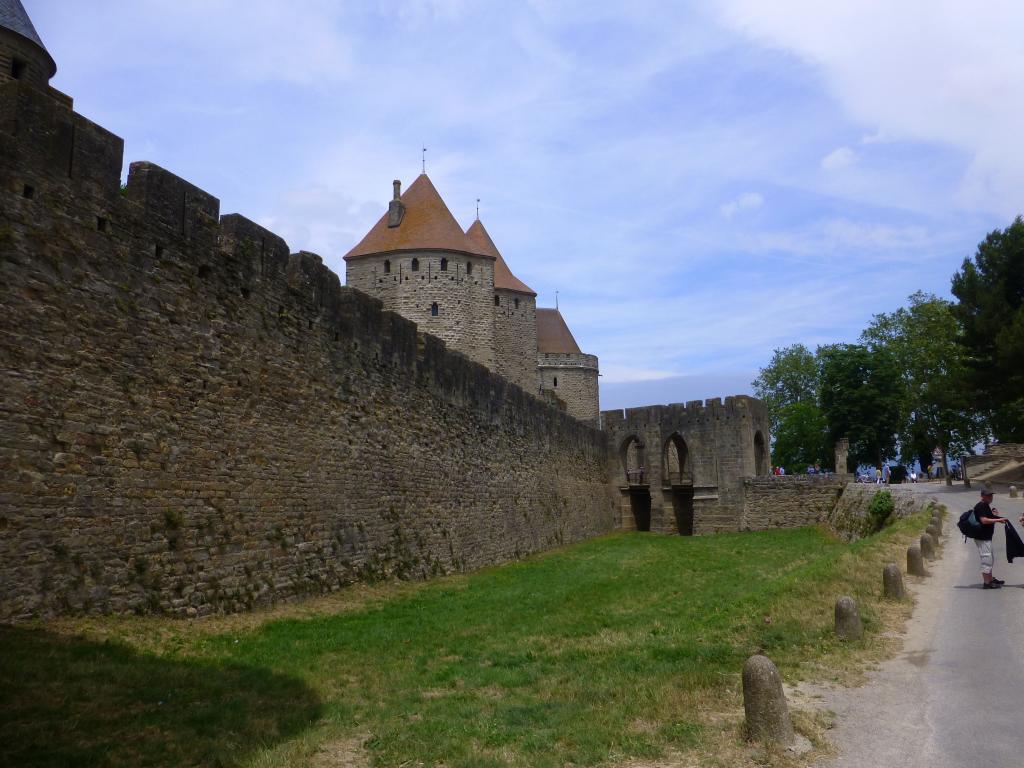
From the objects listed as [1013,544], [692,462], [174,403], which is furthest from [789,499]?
[174,403]

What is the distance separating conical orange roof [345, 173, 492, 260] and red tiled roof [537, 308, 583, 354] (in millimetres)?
12309

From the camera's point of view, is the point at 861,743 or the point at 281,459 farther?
the point at 281,459

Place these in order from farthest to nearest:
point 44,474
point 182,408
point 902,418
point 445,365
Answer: point 902,418
point 445,365
point 182,408
point 44,474

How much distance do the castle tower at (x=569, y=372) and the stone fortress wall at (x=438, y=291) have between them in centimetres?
1070

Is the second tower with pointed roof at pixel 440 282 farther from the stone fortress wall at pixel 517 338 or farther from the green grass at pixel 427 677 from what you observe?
the green grass at pixel 427 677

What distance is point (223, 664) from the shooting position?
7895 mm

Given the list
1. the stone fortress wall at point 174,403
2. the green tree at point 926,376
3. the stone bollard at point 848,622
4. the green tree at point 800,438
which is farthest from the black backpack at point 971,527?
the green tree at point 800,438

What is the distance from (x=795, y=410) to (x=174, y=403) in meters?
62.8

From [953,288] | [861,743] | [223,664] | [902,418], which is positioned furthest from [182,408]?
[902,418]

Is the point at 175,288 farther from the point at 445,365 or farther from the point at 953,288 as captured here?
A: the point at 953,288

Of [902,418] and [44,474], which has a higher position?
[902,418]

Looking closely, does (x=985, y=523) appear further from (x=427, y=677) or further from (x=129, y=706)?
(x=129, y=706)

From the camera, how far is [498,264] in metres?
49.2

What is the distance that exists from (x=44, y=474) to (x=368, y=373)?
291 inches
